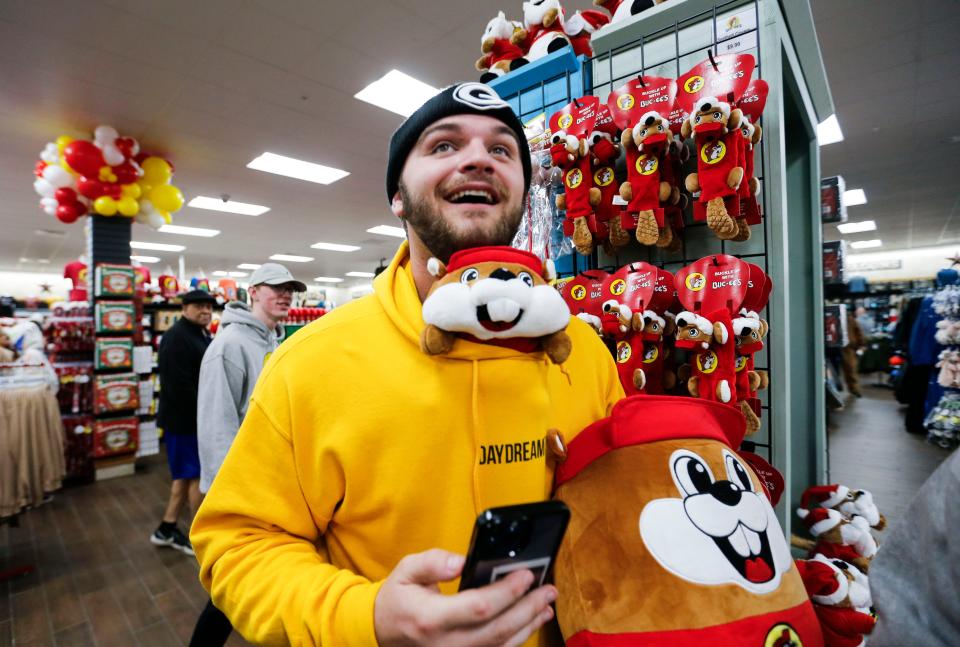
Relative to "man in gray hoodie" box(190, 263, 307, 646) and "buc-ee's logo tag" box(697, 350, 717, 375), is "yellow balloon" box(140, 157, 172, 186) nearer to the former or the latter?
"man in gray hoodie" box(190, 263, 307, 646)

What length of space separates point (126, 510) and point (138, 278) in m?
2.70

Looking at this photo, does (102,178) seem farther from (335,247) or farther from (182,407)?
(335,247)

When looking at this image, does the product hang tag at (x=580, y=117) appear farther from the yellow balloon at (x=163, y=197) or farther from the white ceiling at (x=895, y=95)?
the yellow balloon at (x=163, y=197)

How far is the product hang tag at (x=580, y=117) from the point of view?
1.39 meters

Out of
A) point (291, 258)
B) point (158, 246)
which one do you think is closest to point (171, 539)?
point (158, 246)

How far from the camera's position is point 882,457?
15.2ft

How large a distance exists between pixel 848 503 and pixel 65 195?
6832 mm

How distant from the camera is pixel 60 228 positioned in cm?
947

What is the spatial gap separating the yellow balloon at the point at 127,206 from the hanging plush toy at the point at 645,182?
5750 millimetres

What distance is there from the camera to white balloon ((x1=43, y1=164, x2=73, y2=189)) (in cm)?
480

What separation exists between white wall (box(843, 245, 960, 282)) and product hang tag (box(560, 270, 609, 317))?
672 inches

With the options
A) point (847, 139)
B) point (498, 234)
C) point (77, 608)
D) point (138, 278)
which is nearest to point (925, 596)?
point (498, 234)

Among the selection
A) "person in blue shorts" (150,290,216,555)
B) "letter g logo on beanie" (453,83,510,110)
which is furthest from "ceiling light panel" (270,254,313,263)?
"letter g logo on beanie" (453,83,510,110)

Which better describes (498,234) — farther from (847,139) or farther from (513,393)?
(847,139)
